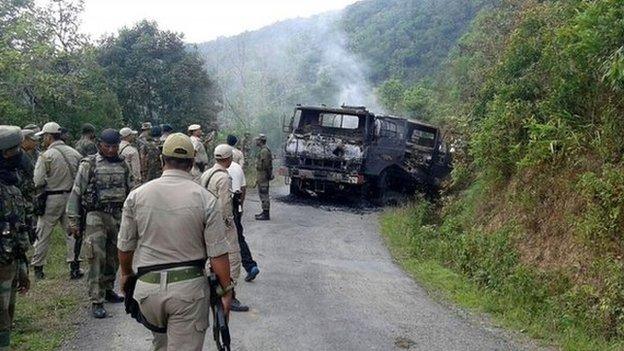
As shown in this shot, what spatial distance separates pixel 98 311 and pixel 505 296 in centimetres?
451

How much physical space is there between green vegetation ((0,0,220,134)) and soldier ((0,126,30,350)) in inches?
324

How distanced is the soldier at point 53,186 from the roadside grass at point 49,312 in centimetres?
25

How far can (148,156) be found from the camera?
11.6 metres

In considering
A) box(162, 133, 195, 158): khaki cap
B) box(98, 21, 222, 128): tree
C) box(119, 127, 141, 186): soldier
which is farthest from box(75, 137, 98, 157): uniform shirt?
box(98, 21, 222, 128): tree

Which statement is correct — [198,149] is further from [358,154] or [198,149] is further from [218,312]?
[218,312]

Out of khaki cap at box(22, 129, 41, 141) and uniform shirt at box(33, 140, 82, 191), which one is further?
khaki cap at box(22, 129, 41, 141)

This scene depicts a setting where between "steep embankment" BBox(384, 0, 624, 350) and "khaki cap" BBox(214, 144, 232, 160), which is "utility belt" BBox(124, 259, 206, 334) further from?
"steep embankment" BBox(384, 0, 624, 350)

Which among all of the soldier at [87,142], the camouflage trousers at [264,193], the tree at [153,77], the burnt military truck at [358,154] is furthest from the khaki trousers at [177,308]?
the tree at [153,77]

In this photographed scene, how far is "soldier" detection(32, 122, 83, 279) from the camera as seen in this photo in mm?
7551

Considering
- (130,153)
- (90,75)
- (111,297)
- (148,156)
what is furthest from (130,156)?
(90,75)

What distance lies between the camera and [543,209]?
8328 millimetres

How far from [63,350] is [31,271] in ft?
9.27

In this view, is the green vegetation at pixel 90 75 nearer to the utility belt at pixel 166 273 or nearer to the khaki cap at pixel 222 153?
the khaki cap at pixel 222 153

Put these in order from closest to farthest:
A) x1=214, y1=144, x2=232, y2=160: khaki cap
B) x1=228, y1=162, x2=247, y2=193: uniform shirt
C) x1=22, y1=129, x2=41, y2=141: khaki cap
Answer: x1=214, y1=144, x2=232, y2=160: khaki cap → x1=228, y1=162, x2=247, y2=193: uniform shirt → x1=22, y1=129, x2=41, y2=141: khaki cap
